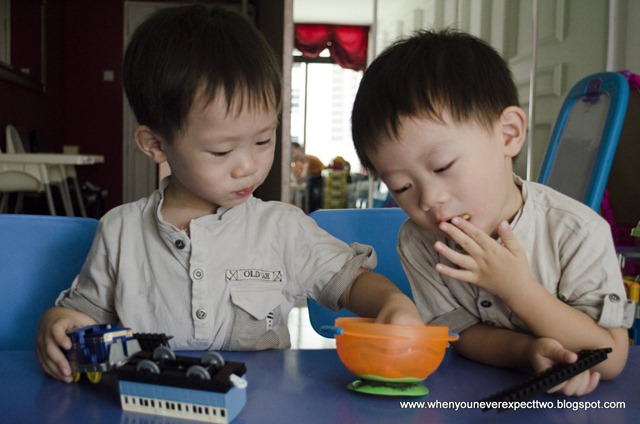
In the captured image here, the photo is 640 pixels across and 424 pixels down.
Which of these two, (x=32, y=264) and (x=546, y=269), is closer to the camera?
(x=546, y=269)

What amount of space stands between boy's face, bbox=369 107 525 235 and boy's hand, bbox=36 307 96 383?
39 centimetres

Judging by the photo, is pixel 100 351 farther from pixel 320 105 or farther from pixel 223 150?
pixel 320 105

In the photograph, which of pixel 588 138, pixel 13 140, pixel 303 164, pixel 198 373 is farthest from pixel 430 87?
pixel 13 140

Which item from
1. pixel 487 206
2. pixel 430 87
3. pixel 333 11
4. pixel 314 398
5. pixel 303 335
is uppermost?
pixel 333 11

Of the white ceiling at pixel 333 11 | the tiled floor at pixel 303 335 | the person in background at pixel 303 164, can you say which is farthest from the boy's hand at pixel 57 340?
the person in background at pixel 303 164

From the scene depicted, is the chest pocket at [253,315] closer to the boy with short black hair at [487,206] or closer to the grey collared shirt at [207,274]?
the grey collared shirt at [207,274]

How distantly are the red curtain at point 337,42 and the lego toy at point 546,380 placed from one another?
3475 mm

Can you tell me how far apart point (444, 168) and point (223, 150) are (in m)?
0.26

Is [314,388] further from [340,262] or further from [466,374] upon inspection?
[340,262]

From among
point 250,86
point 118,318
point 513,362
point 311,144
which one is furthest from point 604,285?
point 311,144

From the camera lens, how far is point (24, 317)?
978 millimetres

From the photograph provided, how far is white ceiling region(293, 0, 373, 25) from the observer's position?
437 cm

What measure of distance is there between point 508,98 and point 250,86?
1.02ft

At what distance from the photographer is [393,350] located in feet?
1.88
